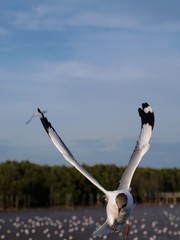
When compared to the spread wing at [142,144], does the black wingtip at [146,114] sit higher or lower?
higher

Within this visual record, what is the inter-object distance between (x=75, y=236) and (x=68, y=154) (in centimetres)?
1870

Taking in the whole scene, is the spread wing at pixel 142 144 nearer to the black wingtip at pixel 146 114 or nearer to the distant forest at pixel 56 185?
the black wingtip at pixel 146 114

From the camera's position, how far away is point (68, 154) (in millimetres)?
12195

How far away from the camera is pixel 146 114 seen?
502 inches

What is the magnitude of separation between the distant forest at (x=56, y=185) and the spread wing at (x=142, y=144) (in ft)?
156

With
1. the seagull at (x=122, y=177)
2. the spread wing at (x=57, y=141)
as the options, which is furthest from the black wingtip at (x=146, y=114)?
the spread wing at (x=57, y=141)

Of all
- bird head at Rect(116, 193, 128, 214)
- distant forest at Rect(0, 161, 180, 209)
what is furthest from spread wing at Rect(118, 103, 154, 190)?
distant forest at Rect(0, 161, 180, 209)

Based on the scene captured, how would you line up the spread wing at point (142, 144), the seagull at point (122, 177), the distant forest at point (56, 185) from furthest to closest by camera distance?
the distant forest at point (56, 185) < the spread wing at point (142, 144) < the seagull at point (122, 177)

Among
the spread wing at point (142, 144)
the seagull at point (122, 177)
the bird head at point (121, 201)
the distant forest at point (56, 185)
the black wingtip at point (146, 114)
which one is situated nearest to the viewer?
the bird head at point (121, 201)

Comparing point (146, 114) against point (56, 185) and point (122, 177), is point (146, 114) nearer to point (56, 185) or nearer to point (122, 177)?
point (122, 177)

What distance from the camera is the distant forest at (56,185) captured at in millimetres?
62750

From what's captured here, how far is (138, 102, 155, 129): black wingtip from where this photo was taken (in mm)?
12633

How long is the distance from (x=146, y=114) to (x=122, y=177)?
1439 millimetres

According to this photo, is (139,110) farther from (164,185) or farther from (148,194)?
(164,185)
